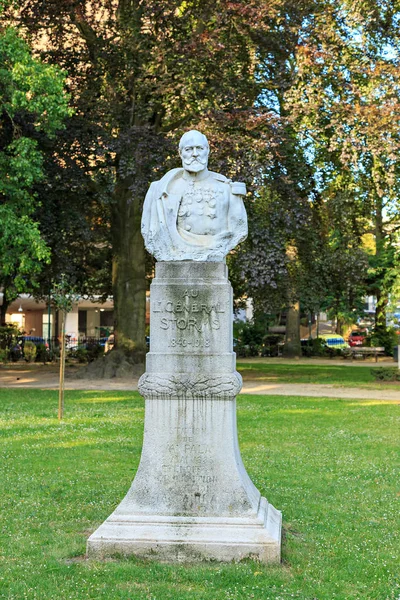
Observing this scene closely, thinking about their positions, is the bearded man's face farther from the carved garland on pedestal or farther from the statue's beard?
the carved garland on pedestal

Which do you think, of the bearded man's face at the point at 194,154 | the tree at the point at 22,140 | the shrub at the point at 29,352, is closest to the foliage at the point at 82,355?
the shrub at the point at 29,352

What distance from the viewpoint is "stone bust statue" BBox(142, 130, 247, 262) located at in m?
7.54

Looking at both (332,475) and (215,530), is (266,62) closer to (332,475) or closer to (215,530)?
(332,475)

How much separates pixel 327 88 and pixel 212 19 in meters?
3.69

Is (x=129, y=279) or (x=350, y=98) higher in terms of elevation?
(x=350, y=98)

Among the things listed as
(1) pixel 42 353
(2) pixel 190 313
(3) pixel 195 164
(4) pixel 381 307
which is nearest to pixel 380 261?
(4) pixel 381 307

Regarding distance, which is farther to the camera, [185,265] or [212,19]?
[212,19]

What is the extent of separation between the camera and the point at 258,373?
97.8 ft

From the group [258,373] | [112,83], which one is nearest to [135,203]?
[112,83]

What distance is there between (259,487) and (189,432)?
3.04 metres

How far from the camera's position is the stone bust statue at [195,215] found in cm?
754

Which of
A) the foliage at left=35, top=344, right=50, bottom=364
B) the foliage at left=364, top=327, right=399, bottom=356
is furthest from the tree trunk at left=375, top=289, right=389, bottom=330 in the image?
the foliage at left=35, top=344, right=50, bottom=364

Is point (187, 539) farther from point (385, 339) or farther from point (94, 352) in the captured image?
point (385, 339)

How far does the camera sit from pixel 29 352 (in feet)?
120
